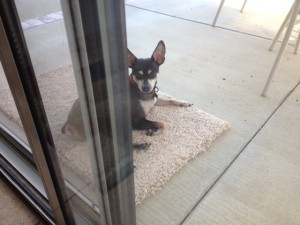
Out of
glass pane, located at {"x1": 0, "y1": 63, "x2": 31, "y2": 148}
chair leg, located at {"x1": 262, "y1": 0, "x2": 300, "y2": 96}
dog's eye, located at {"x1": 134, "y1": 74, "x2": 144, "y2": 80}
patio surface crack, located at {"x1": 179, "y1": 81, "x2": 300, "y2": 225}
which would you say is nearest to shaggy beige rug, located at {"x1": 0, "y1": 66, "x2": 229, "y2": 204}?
glass pane, located at {"x1": 0, "y1": 63, "x2": 31, "y2": 148}

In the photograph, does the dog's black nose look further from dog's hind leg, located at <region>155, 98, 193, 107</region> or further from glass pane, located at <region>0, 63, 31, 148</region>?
glass pane, located at <region>0, 63, 31, 148</region>

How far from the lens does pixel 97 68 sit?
51cm

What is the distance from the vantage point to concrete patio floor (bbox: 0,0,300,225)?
3.22 feet

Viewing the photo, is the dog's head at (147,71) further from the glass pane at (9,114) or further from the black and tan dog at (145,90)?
the glass pane at (9,114)

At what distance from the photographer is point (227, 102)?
5.04 ft

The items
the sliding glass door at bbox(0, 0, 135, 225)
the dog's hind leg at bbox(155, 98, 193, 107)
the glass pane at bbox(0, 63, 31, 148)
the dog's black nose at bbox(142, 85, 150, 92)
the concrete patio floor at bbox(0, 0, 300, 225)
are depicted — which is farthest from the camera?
the dog's hind leg at bbox(155, 98, 193, 107)

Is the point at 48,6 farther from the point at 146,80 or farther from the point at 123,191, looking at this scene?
the point at 146,80

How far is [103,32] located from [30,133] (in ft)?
1.15

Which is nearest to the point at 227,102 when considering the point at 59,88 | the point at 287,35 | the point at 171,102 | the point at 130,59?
the point at 171,102

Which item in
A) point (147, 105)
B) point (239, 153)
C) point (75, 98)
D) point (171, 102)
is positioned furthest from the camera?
point (171, 102)

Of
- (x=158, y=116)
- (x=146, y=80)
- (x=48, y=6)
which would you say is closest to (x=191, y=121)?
(x=158, y=116)

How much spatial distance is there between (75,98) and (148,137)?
0.73 meters

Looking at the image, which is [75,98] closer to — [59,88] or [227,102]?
[59,88]

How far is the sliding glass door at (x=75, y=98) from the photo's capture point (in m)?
0.49
